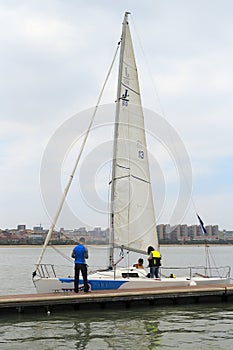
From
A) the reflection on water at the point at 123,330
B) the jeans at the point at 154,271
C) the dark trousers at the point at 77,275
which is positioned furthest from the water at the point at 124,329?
the jeans at the point at 154,271

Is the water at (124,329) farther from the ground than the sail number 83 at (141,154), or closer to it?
closer to it

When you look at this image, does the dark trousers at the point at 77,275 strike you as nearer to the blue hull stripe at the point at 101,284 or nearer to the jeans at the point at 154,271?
the blue hull stripe at the point at 101,284

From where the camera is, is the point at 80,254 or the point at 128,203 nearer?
the point at 80,254

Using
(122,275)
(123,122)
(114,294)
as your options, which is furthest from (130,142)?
(114,294)

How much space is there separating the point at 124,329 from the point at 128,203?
8327mm

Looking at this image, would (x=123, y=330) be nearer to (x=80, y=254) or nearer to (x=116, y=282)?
(x=80, y=254)

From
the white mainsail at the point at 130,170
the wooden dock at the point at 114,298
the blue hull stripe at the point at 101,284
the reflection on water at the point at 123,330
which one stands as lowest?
the reflection on water at the point at 123,330

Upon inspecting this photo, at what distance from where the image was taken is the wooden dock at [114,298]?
1706 centimetres

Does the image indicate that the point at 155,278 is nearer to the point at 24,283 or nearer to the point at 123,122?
the point at 123,122

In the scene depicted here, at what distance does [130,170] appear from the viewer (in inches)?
920

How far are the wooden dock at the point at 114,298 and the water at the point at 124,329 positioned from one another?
0.29m

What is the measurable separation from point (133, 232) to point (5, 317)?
7.72 meters

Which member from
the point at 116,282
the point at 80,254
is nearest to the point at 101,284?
the point at 116,282

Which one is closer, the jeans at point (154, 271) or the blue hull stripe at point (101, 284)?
the blue hull stripe at point (101, 284)
